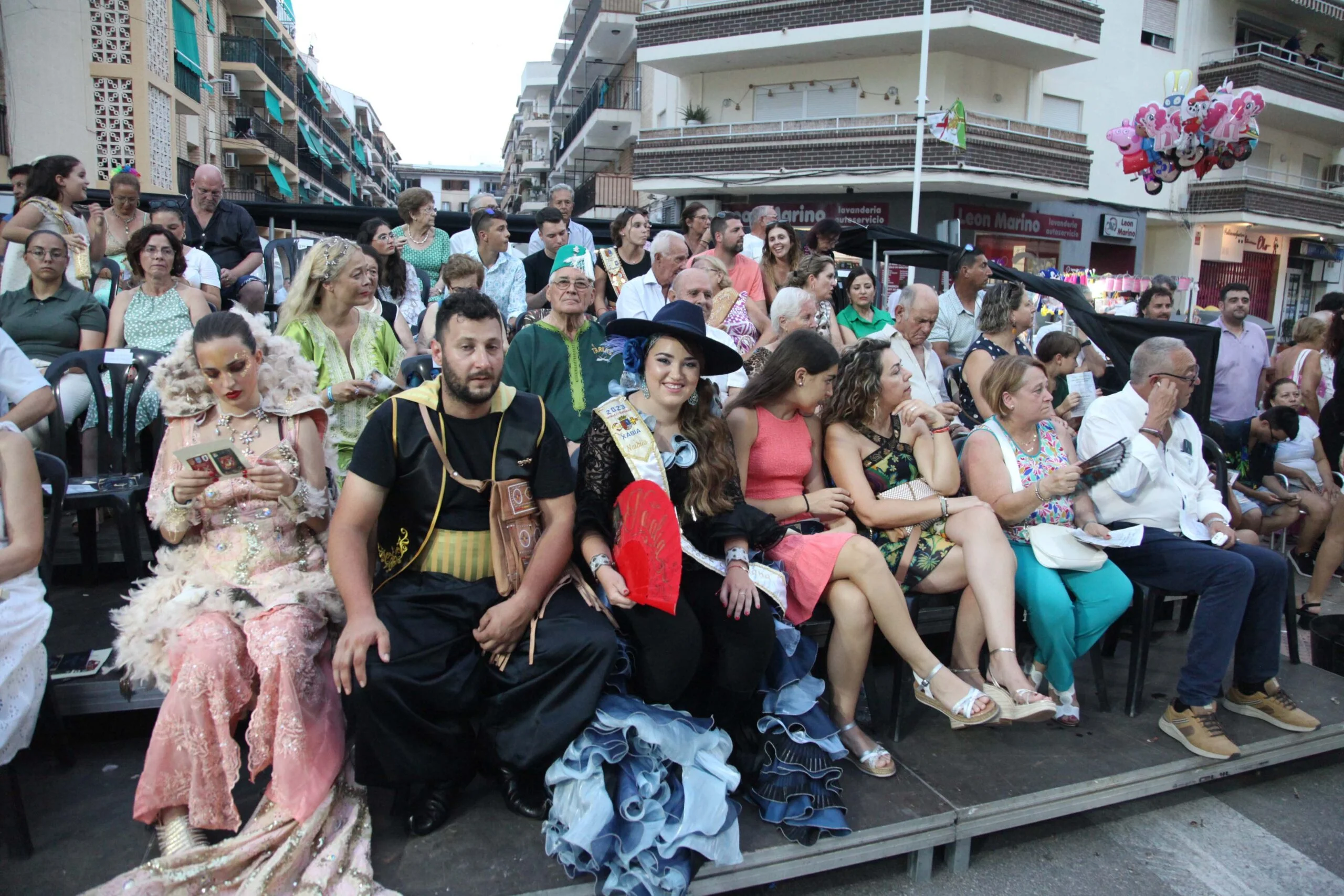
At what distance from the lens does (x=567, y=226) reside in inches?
274

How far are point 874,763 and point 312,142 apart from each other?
4909cm

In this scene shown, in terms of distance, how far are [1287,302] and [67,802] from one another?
30.7 m

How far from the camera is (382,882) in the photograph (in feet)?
7.79

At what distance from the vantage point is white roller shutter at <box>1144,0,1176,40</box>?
2048cm

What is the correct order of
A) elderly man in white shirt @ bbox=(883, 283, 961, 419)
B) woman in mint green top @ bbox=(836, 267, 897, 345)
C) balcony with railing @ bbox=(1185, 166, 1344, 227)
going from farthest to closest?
balcony with railing @ bbox=(1185, 166, 1344, 227) < woman in mint green top @ bbox=(836, 267, 897, 345) < elderly man in white shirt @ bbox=(883, 283, 961, 419)

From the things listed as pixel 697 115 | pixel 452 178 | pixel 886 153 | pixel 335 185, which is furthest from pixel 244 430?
pixel 452 178

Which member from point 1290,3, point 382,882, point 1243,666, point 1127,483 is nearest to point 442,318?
point 382,882

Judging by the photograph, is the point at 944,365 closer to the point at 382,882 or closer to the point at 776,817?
the point at 776,817

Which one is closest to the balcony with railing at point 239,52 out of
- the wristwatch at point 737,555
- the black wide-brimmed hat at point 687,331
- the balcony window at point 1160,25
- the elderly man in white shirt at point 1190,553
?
the balcony window at point 1160,25

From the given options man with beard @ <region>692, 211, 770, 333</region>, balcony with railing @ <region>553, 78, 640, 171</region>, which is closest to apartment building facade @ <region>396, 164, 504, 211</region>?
balcony with railing @ <region>553, 78, 640, 171</region>

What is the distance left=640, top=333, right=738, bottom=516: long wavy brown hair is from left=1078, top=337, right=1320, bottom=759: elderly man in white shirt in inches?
72.2

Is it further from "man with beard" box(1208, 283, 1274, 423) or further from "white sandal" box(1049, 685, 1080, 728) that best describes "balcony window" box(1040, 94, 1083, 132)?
"white sandal" box(1049, 685, 1080, 728)

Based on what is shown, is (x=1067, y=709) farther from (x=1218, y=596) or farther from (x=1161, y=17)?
(x=1161, y=17)

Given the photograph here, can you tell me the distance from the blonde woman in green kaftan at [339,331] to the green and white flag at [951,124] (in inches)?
524
